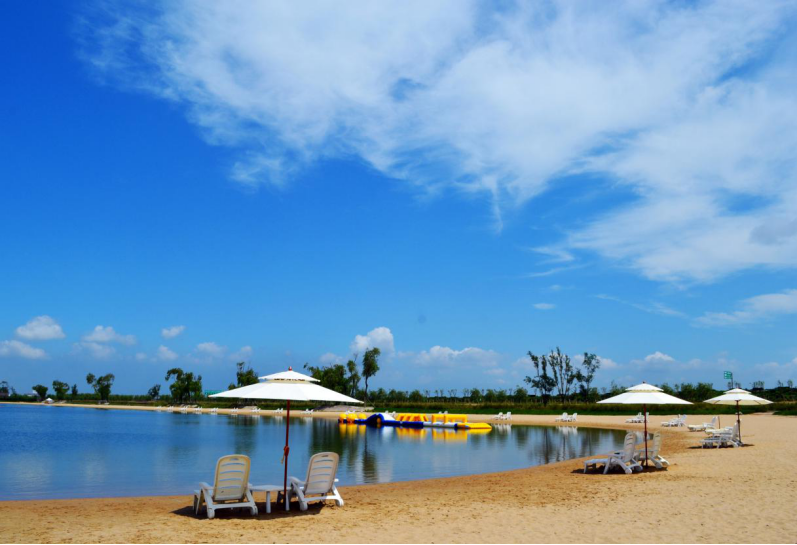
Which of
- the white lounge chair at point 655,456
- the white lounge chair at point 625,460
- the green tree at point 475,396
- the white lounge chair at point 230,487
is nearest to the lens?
the white lounge chair at point 230,487

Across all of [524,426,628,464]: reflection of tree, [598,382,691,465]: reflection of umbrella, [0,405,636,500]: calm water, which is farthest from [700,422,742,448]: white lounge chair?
[598,382,691,465]: reflection of umbrella

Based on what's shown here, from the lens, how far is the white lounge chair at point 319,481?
9.25 metres

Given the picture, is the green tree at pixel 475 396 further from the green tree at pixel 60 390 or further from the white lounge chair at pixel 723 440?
the green tree at pixel 60 390

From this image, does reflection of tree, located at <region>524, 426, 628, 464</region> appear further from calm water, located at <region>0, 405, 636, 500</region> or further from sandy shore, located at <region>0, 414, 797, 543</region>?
sandy shore, located at <region>0, 414, 797, 543</region>

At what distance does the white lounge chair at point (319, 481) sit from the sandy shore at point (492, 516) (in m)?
0.21

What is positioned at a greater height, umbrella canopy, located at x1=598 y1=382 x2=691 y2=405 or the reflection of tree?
umbrella canopy, located at x1=598 y1=382 x2=691 y2=405

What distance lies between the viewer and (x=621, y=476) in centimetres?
1330

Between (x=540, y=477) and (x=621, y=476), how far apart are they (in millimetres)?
1864

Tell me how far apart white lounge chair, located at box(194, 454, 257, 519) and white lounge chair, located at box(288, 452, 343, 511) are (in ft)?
2.51

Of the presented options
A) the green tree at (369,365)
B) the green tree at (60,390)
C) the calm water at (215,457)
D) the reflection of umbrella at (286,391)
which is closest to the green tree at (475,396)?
the green tree at (369,365)

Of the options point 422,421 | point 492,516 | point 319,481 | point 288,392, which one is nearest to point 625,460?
point 492,516

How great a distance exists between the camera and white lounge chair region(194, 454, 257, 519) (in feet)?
28.3

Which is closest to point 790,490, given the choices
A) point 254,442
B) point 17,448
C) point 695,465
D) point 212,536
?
point 695,465

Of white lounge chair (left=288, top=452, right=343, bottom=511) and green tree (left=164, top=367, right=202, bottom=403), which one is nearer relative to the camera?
white lounge chair (left=288, top=452, right=343, bottom=511)
